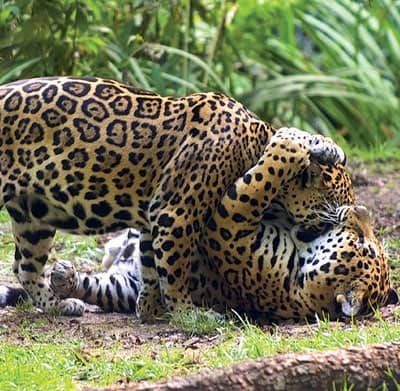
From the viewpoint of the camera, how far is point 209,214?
22.4 feet

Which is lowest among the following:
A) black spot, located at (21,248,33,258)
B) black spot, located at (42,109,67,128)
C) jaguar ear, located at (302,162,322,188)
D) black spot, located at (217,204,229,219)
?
black spot, located at (21,248,33,258)

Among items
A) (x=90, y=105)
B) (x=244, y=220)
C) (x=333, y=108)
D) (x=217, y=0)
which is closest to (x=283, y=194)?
(x=244, y=220)

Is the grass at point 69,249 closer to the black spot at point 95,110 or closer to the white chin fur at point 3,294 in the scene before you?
the white chin fur at point 3,294

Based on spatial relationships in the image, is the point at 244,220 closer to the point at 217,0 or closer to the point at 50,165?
the point at 50,165

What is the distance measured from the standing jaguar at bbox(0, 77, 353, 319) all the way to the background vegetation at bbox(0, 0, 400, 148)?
335cm

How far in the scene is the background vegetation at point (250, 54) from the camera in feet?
35.5

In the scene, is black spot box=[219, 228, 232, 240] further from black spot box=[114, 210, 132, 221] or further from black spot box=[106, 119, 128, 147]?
black spot box=[106, 119, 128, 147]

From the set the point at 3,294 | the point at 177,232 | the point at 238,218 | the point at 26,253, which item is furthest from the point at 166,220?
the point at 3,294

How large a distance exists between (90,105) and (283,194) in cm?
122

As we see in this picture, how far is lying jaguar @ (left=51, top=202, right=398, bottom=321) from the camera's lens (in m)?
6.69

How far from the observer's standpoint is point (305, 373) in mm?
4703

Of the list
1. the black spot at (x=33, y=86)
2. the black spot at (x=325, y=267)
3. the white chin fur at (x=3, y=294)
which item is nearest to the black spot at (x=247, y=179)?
the black spot at (x=325, y=267)

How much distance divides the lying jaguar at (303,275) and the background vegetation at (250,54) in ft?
12.3

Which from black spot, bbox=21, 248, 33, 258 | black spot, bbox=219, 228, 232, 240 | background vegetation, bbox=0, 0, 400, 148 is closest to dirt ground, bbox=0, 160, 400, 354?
black spot, bbox=21, 248, 33, 258
